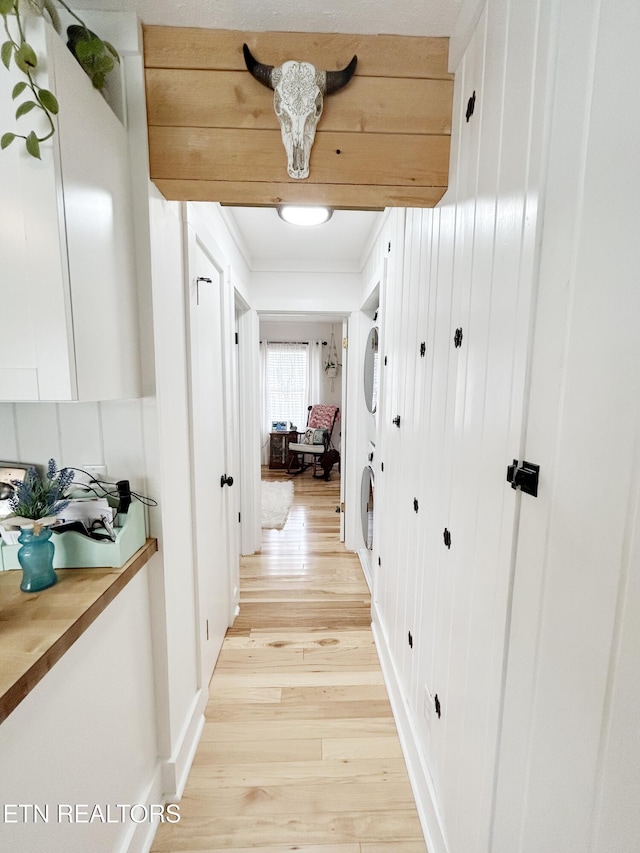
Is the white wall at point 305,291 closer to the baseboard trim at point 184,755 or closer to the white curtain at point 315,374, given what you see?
the baseboard trim at point 184,755

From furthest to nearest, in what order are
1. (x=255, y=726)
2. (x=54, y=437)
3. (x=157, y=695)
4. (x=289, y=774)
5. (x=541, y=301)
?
(x=255, y=726)
(x=289, y=774)
(x=157, y=695)
(x=54, y=437)
(x=541, y=301)

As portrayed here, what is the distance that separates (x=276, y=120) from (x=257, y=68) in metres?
0.12

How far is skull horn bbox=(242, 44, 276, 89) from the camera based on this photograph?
96 cm

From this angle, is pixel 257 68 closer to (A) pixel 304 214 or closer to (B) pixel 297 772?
(A) pixel 304 214

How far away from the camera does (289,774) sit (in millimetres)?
1329

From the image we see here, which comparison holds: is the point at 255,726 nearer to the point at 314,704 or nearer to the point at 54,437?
the point at 314,704

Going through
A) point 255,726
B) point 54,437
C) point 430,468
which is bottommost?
point 255,726

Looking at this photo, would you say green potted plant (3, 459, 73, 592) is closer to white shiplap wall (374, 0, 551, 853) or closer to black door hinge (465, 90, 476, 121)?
white shiplap wall (374, 0, 551, 853)

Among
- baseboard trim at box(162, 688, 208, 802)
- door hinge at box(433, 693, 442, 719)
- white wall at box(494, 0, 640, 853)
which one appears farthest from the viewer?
baseboard trim at box(162, 688, 208, 802)

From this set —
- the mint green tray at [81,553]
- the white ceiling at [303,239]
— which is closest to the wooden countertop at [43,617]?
the mint green tray at [81,553]

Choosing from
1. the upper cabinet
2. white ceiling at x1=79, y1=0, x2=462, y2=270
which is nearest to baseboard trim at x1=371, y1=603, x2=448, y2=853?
the upper cabinet

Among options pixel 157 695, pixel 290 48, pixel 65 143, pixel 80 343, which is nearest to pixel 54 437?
pixel 80 343

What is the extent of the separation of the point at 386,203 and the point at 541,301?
743 mm

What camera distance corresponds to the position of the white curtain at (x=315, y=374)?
5.88 m
